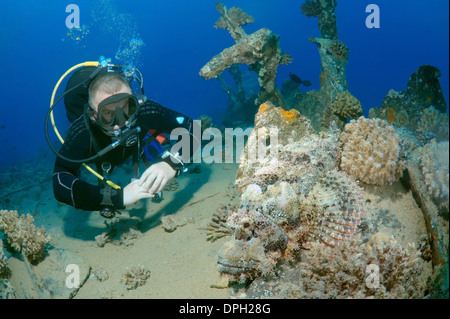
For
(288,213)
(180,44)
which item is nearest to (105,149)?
(288,213)

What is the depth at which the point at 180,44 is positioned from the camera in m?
110

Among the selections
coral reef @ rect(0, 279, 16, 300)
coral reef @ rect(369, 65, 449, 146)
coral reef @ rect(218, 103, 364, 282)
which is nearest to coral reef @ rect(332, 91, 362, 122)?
coral reef @ rect(369, 65, 449, 146)

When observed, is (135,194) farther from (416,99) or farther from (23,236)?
(416,99)

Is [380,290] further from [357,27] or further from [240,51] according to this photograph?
[357,27]

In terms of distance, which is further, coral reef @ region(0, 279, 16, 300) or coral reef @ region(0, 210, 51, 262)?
coral reef @ region(0, 210, 51, 262)

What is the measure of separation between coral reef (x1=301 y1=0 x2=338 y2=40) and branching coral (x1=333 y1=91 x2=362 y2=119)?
12.2 ft

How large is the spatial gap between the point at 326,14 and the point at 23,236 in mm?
10115

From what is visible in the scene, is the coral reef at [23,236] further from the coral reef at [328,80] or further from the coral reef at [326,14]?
the coral reef at [326,14]

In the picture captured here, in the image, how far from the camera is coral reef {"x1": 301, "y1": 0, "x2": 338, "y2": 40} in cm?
818

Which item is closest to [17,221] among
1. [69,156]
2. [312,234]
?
[69,156]

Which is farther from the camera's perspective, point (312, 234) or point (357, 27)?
point (357, 27)

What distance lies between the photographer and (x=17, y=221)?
365 centimetres

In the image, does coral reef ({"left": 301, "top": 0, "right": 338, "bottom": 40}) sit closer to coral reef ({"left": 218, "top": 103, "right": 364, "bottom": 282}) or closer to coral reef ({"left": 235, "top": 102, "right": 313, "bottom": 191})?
coral reef ({"left": 235, "top": 102, "right": 313, "bottom": 191})

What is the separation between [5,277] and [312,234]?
3.99 metres
